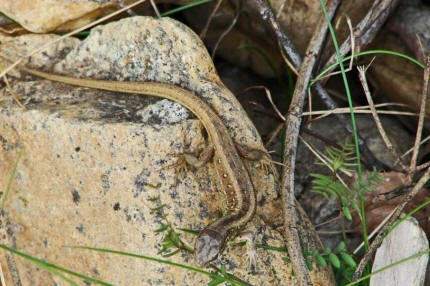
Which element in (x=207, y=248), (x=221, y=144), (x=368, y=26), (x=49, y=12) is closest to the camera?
(x=207, y=248)

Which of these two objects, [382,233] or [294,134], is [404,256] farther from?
[294,134]

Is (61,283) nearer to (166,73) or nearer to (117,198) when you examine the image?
(117,198)

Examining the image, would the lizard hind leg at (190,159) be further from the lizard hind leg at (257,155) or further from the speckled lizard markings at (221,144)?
the lizard hind leg at (257,155)

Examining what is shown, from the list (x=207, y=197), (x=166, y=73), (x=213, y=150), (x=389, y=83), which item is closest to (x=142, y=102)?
(x=166, y=73)

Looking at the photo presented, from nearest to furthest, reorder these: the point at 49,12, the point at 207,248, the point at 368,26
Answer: the point at 207,248 → the point at 368,26 → the point at 49,12

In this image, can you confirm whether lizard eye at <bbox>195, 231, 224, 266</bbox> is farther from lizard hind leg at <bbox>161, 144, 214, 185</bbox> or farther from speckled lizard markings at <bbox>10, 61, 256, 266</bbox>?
lizard hind leg at <bbox>161, 144, 214, 185</bbox>

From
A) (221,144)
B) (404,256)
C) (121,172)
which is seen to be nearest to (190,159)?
(221,144)
